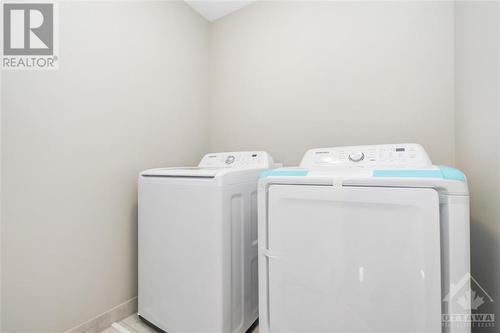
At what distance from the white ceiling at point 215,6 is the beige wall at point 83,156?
27cm

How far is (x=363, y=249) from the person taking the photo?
0.79 m

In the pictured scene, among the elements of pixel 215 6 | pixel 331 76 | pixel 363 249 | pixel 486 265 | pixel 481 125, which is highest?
pixel 215 6

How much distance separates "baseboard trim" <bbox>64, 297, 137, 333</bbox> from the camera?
125cm

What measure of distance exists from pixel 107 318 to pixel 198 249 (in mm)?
808

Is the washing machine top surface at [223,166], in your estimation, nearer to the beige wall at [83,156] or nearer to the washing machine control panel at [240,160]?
the washing machine control panel at [240,160]

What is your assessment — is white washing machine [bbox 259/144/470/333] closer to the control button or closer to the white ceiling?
the control button

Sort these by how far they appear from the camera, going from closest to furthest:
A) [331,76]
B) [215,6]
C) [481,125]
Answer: [481,125]
[331,76]
[215,6]

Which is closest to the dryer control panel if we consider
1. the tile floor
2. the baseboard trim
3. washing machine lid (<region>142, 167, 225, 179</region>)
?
washing machine lid (<region>142, 167, 225, 179</region>)

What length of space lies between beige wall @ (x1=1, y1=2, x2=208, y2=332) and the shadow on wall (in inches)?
71.0

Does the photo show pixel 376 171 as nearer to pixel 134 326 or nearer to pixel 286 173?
pixel 286 173

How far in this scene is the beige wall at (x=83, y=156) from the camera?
1044 millimetres

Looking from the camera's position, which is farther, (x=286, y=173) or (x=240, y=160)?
(x=240, y=160)

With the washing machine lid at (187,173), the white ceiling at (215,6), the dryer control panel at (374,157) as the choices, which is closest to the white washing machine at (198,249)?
the washing machine lid at (187,173)

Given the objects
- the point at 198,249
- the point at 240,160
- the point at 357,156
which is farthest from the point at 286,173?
the point at 240,160
